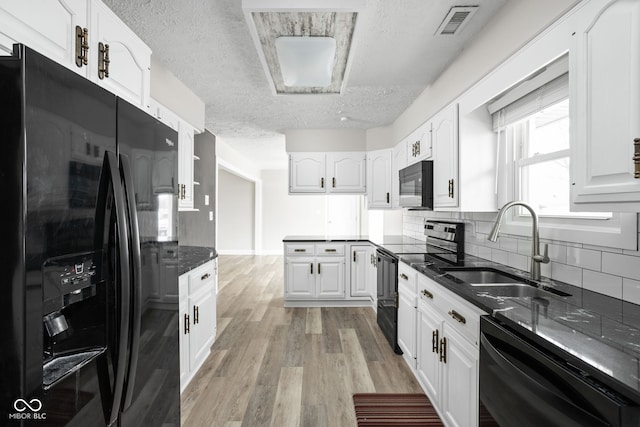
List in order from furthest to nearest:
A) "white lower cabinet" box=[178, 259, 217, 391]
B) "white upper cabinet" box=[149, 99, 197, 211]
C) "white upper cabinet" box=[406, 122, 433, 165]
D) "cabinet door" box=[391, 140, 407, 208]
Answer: "cabinet door" box=[391, 140, 407, 208]
"white upper cabinet" box=[406, 122, 433, 165]
"white upper cabinet" box=[149, 99, 197, 211]
"white lower cabinet" box=[178, 259, 217, 391]

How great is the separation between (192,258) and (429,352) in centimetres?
178

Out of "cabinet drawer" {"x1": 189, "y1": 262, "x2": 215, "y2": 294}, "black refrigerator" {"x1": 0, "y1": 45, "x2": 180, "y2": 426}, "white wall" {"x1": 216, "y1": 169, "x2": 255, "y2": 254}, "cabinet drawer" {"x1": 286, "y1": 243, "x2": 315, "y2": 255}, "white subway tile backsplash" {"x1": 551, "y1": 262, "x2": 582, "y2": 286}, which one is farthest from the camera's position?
"white wall" {"x1": 216, "y1": 169, "x2": 255, "y2": 254}

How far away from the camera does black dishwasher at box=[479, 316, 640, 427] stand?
0.75 metres

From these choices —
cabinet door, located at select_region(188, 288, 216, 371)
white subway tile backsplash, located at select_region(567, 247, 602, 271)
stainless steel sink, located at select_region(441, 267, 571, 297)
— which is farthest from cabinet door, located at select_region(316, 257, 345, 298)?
white subway tile backsplash, located at select_region(567, 247, 602, 271)

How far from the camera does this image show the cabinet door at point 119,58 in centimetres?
130

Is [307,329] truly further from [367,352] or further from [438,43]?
[438,43]

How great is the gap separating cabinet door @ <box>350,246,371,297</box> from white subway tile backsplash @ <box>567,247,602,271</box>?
2629 millimetres

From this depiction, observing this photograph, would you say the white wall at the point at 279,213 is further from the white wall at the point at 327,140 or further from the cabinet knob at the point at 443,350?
the cabinet knob at the point at 443,350

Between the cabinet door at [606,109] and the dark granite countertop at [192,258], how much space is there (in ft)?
6.76

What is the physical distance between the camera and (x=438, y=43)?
222cm

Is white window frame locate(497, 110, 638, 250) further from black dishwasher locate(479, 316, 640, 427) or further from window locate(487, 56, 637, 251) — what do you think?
black dishwasher locate(479, 316, 640, 427)

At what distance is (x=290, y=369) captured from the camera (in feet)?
8.41

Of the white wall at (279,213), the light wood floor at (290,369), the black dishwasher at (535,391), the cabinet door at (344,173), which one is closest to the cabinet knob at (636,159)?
the black dishwasher at (535,391)

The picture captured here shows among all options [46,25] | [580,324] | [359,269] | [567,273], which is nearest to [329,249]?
[359,269]
